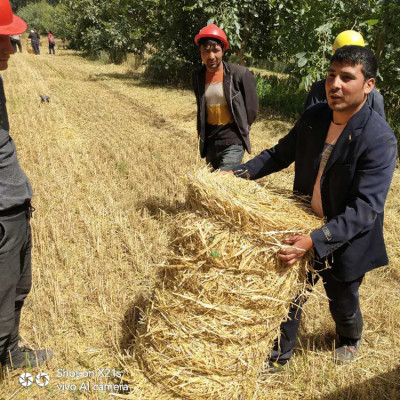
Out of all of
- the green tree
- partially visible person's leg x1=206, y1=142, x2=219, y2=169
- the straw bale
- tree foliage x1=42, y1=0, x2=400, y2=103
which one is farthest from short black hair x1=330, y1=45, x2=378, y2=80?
the green tree

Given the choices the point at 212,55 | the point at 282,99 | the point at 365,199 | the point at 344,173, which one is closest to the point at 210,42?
the point at 212,55

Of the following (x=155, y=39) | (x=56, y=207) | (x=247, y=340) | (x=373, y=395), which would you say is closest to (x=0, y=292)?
(x=247, y=340)

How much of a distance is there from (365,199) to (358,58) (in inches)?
29.1

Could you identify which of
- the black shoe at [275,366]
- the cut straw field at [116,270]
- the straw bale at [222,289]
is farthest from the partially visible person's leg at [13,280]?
the black shoe at [275,366]

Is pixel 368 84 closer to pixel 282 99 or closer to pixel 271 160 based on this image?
pixel 271 160

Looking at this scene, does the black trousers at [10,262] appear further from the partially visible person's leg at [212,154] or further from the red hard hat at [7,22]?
the partially visible person's leg at [212,154]

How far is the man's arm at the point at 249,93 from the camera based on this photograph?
159 inches

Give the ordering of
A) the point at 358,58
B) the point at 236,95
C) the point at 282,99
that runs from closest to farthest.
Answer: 1. the point at 358,58
2. the point at 236,95
3. the point at 282,99

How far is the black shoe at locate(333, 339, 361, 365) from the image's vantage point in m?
2.67

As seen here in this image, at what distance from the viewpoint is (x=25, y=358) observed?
8.39 ft

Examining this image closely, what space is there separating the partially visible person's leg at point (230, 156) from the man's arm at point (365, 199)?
6.97ft

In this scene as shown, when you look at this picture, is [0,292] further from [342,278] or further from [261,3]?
[261,3]

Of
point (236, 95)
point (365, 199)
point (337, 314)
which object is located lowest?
point (337, 314)

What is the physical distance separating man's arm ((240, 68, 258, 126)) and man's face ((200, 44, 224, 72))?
0.36 meters
